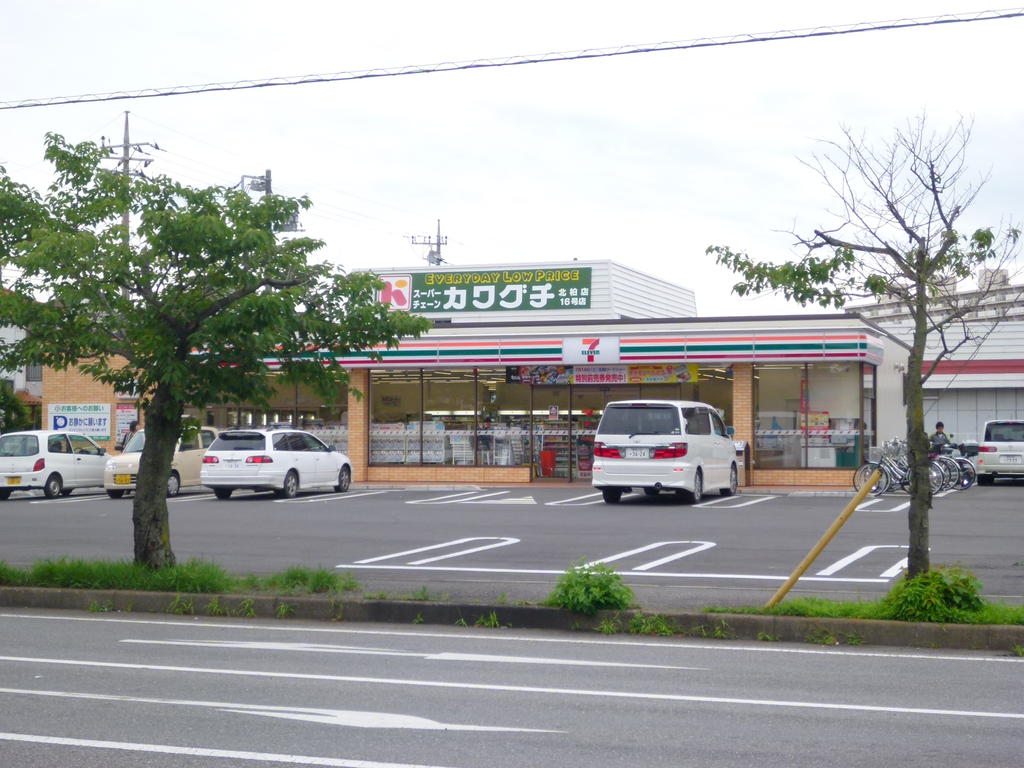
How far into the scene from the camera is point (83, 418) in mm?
36094

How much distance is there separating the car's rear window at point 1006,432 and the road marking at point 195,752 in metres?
26.0

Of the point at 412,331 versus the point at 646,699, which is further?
the point at 412,331

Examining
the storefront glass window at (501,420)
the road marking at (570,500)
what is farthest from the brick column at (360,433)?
the road marking at (570,500)

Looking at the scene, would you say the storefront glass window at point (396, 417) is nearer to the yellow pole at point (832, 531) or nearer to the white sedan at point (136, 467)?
the white sedan at point (136, 467)

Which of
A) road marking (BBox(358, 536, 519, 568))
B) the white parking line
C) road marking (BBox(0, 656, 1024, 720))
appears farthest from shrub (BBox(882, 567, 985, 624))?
the white parking line

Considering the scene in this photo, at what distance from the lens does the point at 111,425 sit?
3584 centimetres

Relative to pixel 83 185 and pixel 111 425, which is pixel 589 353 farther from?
pixel 83 185

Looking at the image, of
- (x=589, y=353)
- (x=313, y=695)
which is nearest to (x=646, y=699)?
(x=313, y=695)

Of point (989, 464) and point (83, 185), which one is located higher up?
point (83, 185)

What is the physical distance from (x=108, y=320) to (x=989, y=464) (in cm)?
2311

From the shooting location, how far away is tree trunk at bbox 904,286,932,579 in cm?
1007

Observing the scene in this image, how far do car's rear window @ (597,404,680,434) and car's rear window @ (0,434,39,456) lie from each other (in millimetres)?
13133

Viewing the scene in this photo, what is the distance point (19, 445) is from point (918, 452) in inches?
896

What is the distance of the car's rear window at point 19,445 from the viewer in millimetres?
27672
